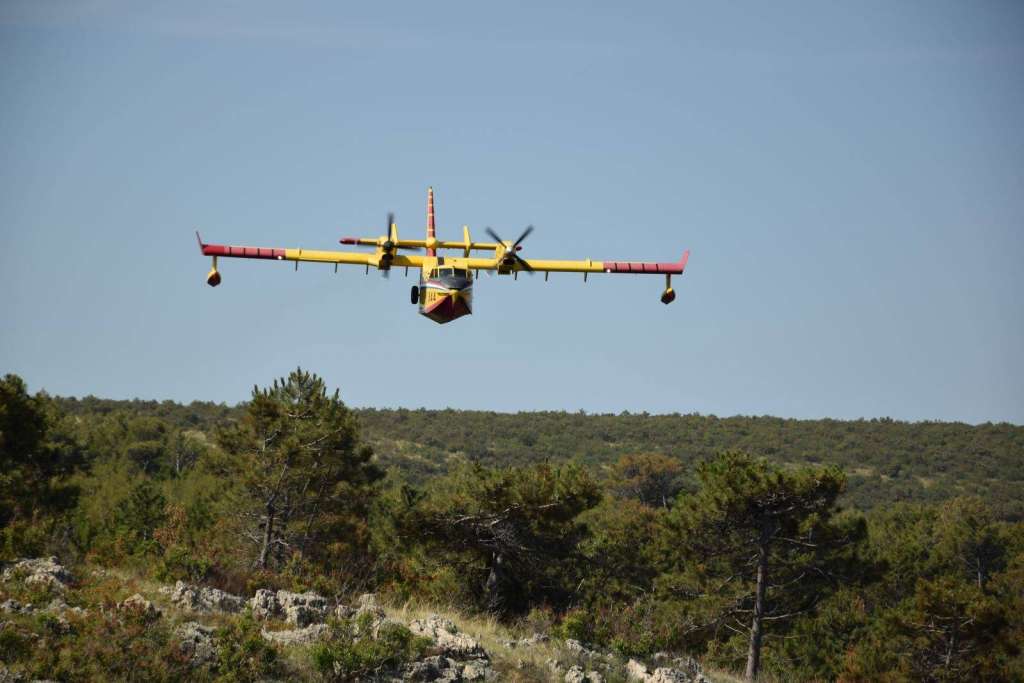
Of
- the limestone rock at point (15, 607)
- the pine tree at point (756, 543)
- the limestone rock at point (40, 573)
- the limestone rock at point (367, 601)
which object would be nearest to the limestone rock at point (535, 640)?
the limestone rock at point (367, 601)

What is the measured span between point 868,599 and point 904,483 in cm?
6297

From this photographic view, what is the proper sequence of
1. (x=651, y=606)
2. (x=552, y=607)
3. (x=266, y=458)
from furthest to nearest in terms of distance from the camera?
(x=651, y=606), (x=266, y=458), (x=552, y=607)

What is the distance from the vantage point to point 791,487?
37.7 m

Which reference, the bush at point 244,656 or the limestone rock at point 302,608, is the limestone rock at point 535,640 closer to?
the limestone rock at point 302,608

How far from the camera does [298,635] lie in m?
20.4

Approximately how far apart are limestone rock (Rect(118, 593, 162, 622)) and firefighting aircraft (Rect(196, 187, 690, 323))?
1663 centimetres

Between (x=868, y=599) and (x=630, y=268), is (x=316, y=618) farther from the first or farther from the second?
(x=868, y=599)

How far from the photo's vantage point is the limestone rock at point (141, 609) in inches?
758

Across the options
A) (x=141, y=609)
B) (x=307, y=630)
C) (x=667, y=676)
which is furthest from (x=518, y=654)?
(x=141, y=609)

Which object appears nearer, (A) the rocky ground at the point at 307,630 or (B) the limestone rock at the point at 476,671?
(A) the rocky ground at the point at 307,630

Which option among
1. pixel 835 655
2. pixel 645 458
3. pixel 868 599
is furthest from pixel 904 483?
pixel 835 655

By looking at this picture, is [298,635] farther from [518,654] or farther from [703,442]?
[703,442]

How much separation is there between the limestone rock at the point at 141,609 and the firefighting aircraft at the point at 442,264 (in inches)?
655

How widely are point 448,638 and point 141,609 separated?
5563mm
